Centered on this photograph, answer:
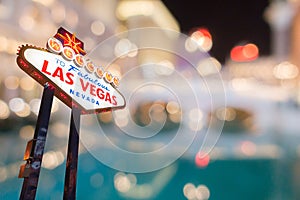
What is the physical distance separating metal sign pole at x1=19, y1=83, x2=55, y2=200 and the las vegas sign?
6 centimetres

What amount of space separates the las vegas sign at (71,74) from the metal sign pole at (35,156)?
63 mm

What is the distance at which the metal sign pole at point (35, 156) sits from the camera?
40.6 inches

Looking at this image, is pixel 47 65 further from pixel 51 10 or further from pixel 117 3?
pixel 117 3

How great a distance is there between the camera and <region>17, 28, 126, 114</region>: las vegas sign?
40.6 inches

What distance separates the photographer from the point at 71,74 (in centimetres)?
113

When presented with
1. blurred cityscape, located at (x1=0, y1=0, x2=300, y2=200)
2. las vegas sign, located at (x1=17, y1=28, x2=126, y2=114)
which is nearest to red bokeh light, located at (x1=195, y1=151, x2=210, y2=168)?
blurred cityscape, located at (x1=0, y1=0, x2=300, y2=200)

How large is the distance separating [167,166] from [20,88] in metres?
2.46

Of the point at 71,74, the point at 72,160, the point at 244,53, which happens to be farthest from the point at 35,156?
the point at 244,53

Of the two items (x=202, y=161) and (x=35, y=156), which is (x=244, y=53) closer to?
(x=202, y=161)

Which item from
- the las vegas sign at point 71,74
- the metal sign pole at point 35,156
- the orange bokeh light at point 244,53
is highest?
the orange bokeh light at point 244,53

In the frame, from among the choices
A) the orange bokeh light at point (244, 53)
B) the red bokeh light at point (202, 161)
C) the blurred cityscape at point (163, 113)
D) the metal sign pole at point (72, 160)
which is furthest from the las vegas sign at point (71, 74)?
the orange bokeh light at point (244, 53)

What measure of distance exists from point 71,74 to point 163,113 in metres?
2.79

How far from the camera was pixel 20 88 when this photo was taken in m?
4.01

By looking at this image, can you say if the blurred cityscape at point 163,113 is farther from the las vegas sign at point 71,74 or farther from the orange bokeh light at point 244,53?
the las vegas sign at point 71,74
